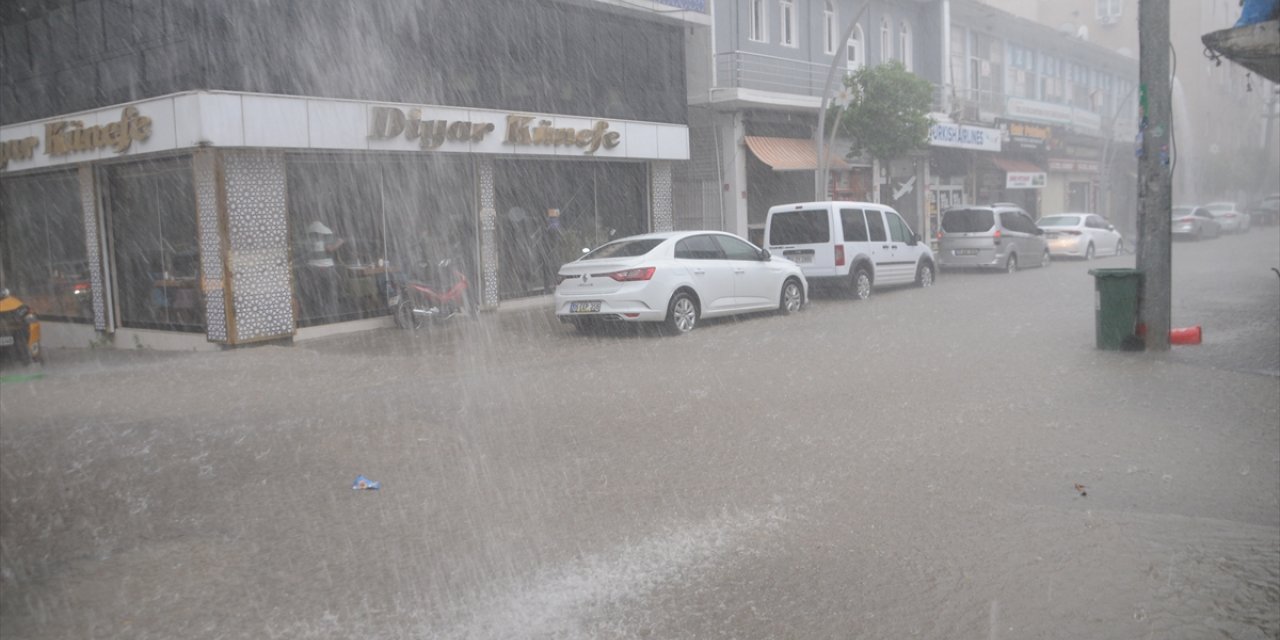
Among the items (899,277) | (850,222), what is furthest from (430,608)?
(899,277)

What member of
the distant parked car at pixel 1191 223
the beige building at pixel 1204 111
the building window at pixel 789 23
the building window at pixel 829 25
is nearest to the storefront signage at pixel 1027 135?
the beige building at pixel 1204 111

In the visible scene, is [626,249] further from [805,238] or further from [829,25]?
[829,25]

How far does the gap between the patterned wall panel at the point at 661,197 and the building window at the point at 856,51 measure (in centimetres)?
941

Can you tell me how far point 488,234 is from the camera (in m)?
18.6

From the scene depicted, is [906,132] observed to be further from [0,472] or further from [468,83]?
[0,472]

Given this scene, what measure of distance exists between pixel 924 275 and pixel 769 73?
23.0 ft

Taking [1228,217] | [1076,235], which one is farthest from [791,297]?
[1228,217]

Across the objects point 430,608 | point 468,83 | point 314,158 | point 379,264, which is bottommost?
point 430,608

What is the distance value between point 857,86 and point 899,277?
7.98 metres

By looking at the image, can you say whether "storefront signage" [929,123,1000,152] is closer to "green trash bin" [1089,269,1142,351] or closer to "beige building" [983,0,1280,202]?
"beige building" [983,0,1280,202]

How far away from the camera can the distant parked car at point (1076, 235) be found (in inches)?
1216

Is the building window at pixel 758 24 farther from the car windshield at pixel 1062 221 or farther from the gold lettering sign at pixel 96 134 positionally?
the gold lettering sign at pixel 96 134

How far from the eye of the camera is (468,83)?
57.5ft

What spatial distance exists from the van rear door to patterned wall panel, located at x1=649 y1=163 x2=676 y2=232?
3.43 meters
